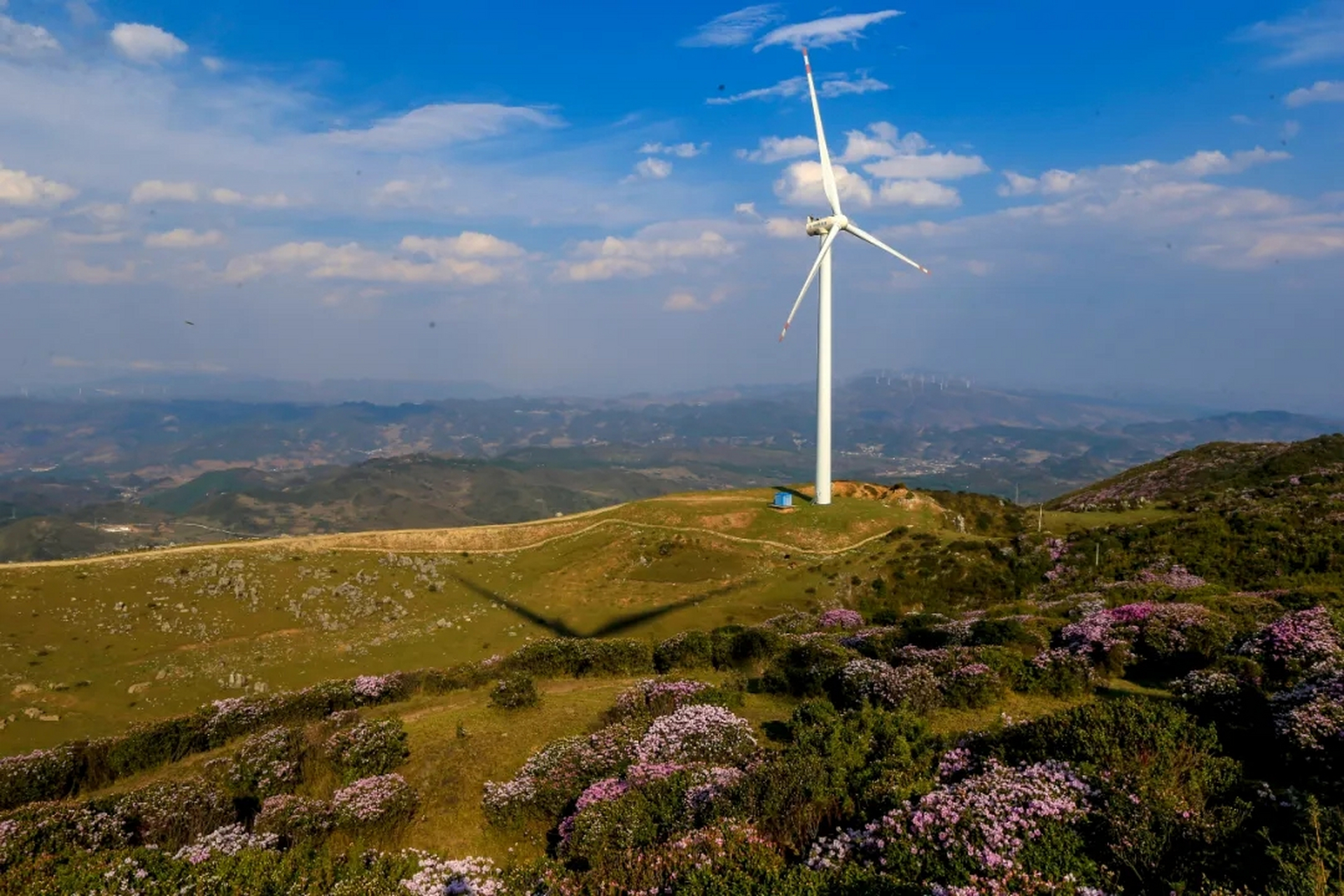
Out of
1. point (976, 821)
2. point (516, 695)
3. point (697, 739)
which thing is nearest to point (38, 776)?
point (516, 695)

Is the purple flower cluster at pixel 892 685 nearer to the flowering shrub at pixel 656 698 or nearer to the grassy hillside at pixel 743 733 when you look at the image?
the grassy hillside at pixel 743 733

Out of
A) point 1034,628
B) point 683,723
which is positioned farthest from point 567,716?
point 1034,628

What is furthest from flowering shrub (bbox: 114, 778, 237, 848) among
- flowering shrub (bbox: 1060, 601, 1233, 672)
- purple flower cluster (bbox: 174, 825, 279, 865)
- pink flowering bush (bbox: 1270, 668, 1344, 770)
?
flowering shrub (bbox: 1060, 601, 1233, 672)

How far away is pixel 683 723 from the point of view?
20031 mm

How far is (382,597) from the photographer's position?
190 ft

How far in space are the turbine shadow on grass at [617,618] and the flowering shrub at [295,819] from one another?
32.7m

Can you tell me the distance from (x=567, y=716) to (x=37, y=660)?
130ft

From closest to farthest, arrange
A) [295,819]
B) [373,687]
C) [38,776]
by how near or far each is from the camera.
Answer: [295,819]
[38,776]
[373,687]

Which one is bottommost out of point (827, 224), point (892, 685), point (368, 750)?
point (368, 750)

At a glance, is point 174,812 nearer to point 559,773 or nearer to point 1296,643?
point 559,773

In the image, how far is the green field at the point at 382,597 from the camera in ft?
139

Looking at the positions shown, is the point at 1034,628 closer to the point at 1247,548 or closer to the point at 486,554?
the point at 1247,548

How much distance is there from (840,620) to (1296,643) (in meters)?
21.4

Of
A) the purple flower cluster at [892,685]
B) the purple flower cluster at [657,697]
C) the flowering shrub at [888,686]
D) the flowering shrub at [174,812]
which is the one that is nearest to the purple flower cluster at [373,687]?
the flowering shrub at [174,812]
